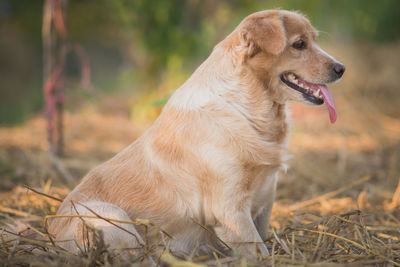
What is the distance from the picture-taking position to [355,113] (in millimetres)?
7180

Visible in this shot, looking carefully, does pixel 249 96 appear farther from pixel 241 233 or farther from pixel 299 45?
pixel 241 233

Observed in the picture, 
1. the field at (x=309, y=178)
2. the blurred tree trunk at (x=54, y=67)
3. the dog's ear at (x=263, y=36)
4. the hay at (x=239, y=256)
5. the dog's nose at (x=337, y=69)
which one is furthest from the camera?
the blurred tree trunk at (x=54, y=67)

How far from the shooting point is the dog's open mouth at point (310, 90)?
7.11ft

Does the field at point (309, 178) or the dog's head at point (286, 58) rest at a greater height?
the dog's head at point (286, 58)

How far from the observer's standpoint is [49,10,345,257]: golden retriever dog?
1.91 metres

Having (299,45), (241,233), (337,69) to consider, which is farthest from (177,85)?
(241,233)

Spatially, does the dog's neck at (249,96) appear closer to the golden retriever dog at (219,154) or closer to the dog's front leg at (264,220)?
the golden retriever dog at (219,154)

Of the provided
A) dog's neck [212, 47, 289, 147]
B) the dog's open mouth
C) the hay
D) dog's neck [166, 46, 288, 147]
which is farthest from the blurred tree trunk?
the dog's open mouth

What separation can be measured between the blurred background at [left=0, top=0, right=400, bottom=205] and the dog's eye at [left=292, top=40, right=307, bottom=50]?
531 millimetres

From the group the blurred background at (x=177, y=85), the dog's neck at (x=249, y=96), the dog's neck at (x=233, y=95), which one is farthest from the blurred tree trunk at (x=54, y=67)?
the dog's neck at (x=249, y=96)

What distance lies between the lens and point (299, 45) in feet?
7.12

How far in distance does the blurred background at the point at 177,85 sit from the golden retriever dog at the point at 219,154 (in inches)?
28.2

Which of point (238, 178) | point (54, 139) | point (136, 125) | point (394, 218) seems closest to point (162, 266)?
point (238, 178)

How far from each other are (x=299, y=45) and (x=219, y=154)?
0.88 meters
